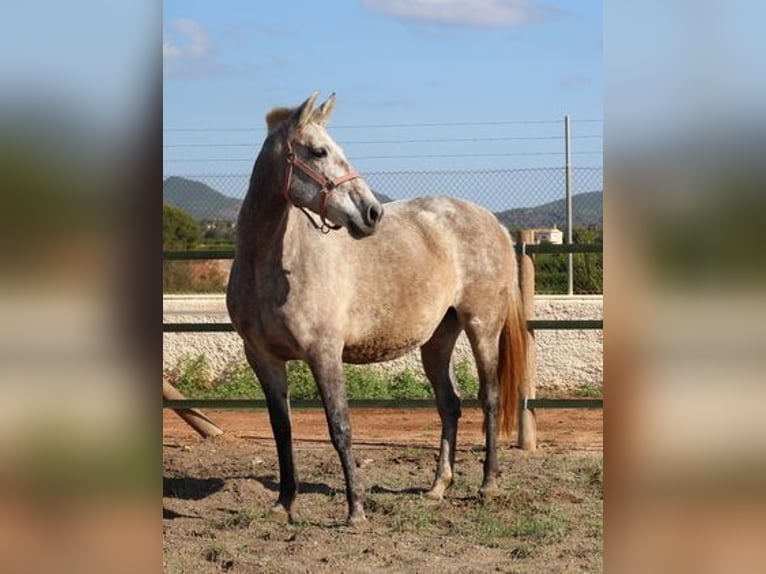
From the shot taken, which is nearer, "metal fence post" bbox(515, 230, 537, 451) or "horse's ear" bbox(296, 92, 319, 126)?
"horse's ear" bbox(296, 92, 319, 126)

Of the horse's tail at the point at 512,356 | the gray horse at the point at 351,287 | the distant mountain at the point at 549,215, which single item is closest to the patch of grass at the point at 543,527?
the gray horse at the point at 351,287

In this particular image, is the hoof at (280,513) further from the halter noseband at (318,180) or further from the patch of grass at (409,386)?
the patch of grass at (409,386)

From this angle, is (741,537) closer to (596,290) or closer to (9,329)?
(9,329)

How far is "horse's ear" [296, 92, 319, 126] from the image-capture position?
14.0ft

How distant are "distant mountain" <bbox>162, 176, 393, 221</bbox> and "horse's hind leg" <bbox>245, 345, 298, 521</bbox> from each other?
13.7 feet

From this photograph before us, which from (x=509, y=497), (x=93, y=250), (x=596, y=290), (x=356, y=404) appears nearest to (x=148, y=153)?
(x=93, y=250)

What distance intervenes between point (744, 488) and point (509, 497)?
14.5 feet

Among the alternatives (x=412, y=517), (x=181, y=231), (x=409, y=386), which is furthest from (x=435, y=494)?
(x=181, y=231)

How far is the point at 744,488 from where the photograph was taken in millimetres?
714

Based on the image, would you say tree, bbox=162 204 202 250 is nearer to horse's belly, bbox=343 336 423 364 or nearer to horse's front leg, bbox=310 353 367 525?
horse's belly, bbox=343 336 423 364

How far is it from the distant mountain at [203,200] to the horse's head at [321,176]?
4.36 m

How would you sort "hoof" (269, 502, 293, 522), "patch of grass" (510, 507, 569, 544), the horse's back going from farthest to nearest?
the horse's back → "hoof" (269, 502, 293, 522) → "patch of grass" (510, 507, 569, 544)

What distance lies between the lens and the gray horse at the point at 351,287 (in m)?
4.30

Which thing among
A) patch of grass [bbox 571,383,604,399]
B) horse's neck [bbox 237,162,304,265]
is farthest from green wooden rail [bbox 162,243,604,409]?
patch of grass [bbox 571,383,604,399]
